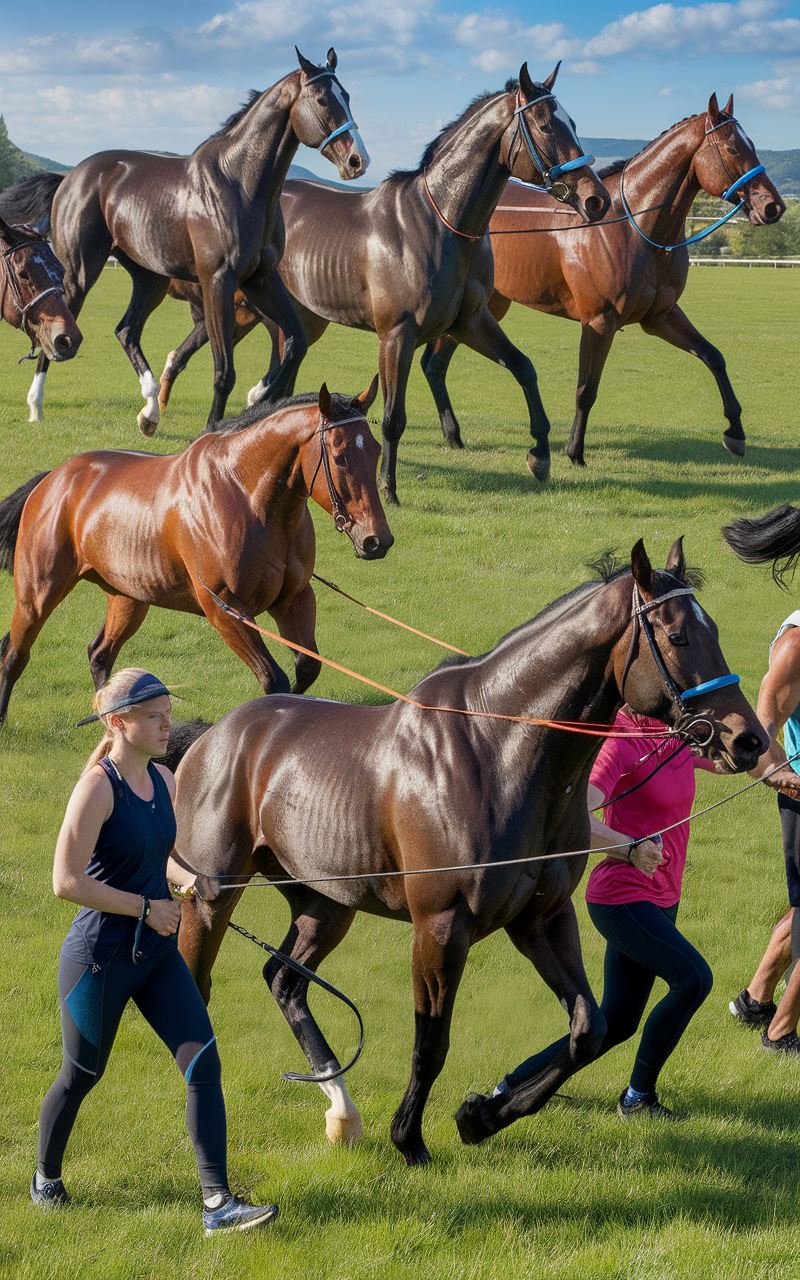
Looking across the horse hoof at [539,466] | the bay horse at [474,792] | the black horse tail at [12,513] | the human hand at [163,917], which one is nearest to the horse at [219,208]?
the horse hoof at [539,466]

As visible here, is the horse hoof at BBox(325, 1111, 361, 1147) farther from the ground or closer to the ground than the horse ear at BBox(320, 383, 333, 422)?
closer to the ground

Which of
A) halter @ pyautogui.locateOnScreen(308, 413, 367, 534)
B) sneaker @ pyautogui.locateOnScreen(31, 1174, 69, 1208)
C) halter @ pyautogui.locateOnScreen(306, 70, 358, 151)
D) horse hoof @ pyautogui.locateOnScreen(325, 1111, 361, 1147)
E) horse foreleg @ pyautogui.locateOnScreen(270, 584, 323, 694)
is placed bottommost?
horse hoof @ pyautogui.locateOnScreen(325, 1111, 361, 1147)

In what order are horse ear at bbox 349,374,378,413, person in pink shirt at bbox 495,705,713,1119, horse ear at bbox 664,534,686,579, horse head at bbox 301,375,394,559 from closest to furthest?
horse ear at bbox 664,534,686,579, person in pink shirt at bbox 495,705,713,1119, horse head at bbox 301,375,394,559, horse ear at bbox 349,374,378,413

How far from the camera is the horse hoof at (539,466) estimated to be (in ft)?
45.2

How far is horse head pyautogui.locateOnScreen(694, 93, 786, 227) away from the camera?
1290 centimetres

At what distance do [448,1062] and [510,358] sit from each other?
8.33 meters

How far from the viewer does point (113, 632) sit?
9.35 metres

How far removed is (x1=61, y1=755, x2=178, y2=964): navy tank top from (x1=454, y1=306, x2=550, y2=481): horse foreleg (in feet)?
29.5

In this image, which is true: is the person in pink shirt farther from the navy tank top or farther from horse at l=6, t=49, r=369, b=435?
horse at l=6, t=49, r=369, b=435

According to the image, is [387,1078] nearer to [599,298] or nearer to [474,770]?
[474,770]

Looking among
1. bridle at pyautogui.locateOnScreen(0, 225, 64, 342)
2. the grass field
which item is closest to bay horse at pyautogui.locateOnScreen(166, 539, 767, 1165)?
the grass field

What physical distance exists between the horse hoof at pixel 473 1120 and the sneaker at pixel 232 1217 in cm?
86

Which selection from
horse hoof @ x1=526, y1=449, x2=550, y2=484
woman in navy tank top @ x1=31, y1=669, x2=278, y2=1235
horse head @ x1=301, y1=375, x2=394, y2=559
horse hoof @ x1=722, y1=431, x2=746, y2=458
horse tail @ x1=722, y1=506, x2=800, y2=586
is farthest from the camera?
horse hoof @ x1=722, y1=431, x2=746, y2=458

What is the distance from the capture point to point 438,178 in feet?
40.1
